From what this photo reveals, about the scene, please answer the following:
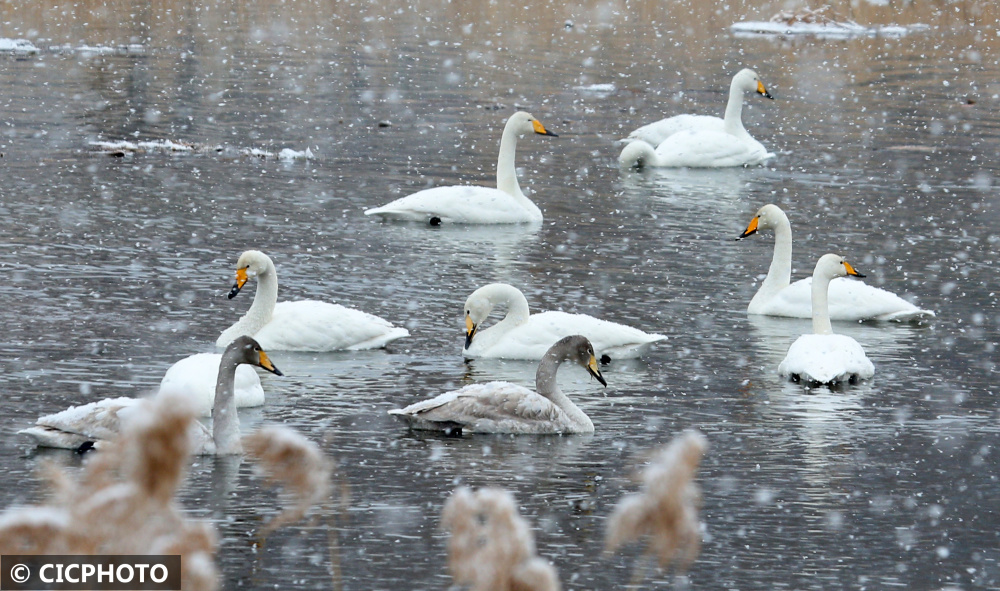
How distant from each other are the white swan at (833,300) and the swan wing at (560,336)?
7.74 ft

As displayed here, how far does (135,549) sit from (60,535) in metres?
0.18

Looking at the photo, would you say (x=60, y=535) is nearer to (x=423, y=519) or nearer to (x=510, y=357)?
(x=423, y=519)

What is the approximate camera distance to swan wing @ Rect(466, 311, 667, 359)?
40.2 feet

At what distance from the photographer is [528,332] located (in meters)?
12.4

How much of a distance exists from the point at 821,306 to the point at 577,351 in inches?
129

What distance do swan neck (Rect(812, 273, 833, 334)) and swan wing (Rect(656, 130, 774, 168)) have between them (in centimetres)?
1034

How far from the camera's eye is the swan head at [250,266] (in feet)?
40.9

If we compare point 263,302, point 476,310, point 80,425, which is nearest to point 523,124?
point 476,310

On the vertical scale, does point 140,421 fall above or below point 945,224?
above

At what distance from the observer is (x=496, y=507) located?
3.53m

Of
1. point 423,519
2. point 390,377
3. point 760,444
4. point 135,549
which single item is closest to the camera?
point 135,549

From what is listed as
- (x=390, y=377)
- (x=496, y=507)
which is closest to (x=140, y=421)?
(x=496, y=507)

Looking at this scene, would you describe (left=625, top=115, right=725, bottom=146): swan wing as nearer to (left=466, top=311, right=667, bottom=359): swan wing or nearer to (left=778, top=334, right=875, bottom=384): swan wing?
(left=466, top=311, right=667, bottom=359): swan wing

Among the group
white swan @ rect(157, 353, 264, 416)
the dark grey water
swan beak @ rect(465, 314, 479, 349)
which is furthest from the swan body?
white swan @ rect(157, 353, 264, 416)
